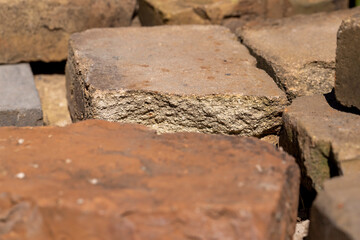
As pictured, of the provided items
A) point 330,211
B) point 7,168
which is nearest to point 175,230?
point 330,211

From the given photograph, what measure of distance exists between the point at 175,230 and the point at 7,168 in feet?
1.89

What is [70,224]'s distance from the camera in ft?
5.49

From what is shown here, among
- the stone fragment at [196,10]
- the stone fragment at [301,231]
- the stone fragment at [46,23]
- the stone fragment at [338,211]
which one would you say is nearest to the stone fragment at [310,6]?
the stone fragment at [196,10]

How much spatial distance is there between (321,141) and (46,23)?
6.16ft

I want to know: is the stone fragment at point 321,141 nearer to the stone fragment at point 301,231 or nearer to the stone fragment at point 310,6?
the stone fragment at point 301,231

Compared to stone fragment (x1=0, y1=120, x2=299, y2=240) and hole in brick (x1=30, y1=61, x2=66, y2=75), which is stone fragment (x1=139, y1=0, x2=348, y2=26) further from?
stone fragment (x1=0, y1=120, x2=299, y2=240)

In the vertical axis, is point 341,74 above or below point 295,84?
above

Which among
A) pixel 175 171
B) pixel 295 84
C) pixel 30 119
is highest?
pixel 175 171

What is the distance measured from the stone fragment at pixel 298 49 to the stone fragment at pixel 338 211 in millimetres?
881

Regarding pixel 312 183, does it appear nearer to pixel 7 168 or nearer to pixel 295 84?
pixel 295 84

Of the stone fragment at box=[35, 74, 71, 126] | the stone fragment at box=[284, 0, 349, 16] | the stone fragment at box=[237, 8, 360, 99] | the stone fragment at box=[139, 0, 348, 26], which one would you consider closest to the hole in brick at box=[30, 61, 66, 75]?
the stone fragment at box=[35, 74, 71, 126]

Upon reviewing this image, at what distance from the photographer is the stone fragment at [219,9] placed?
341cm

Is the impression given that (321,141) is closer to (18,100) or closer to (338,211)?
(338,211)

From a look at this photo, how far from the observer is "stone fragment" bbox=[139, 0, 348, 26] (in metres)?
3.41
